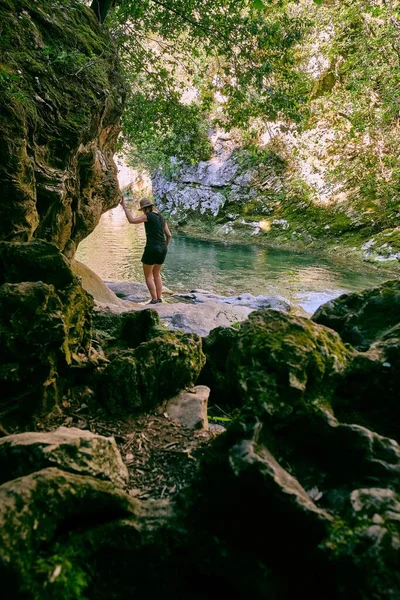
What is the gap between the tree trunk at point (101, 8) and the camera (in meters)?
7.92

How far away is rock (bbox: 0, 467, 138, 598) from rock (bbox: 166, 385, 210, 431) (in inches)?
51.8

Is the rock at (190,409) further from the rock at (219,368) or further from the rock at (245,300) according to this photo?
the rock at (245,300)

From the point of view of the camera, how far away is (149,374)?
349 cm

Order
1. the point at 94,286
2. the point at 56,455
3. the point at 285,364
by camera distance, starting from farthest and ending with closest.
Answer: the point at 94,286 → the point at 285,364 → the point at 56,455

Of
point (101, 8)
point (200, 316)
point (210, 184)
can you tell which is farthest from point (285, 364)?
point (210, 184)

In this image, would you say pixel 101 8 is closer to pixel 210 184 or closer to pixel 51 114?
pixel 51 114

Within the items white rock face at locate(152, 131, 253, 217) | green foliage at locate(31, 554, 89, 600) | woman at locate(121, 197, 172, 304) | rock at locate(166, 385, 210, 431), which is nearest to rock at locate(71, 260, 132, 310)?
woman at locate(121, 197, 172, 304)

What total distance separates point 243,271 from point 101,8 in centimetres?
1082

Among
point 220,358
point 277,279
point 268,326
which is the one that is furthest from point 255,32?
point 277,279

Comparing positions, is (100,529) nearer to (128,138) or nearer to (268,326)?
(268,326)

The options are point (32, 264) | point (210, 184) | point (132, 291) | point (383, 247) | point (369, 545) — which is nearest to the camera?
point (369, 545)

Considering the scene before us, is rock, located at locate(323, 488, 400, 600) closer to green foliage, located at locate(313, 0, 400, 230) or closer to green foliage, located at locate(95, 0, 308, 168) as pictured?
green foliage, located at locate(95, 0, 308, 168)

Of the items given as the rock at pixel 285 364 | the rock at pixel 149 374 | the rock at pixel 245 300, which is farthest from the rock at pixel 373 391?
the rock at pixel 245 300

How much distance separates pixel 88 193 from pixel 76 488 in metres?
7.20
